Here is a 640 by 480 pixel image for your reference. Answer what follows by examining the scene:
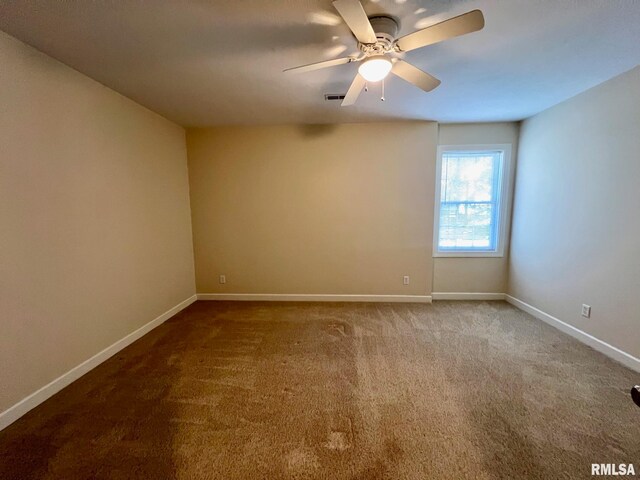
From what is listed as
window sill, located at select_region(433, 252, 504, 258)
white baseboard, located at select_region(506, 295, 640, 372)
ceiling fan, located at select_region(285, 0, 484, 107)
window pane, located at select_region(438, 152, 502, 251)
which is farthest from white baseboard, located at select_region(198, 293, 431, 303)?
ceiling fan, located at select_region(285, 0, 484, 107)

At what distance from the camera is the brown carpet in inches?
55.0

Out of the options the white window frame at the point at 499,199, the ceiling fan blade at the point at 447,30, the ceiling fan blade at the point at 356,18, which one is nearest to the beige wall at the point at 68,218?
the ceiling fan blade at the point at 356,18

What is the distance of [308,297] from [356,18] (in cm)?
329

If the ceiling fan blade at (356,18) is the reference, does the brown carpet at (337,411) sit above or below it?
below

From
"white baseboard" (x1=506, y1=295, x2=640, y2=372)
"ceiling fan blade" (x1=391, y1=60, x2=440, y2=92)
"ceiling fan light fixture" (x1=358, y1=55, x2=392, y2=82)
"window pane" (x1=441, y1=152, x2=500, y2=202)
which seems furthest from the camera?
"window pane" (x1=441, y1=152, x2=500, y2=202)

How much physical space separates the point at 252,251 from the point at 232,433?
256 centimetres

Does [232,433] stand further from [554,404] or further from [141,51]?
[141,51]

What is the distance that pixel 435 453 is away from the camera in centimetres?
145

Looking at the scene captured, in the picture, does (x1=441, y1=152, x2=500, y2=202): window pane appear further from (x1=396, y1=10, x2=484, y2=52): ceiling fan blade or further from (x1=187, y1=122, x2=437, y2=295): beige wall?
(x1=396, y1=10, x2=484, y2=52): ceiling fan blade

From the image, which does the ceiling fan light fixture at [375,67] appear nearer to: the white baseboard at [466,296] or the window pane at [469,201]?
the window pane at [469,201]

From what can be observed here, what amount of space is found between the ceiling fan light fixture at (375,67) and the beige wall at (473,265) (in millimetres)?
2384

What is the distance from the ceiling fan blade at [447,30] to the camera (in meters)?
1.25

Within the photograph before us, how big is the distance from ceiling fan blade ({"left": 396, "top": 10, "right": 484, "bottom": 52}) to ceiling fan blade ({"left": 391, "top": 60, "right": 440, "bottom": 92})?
0.16 metres

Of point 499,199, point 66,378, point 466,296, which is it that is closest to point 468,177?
point 499,199
